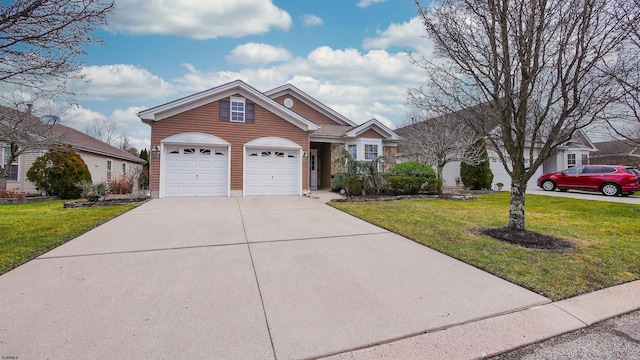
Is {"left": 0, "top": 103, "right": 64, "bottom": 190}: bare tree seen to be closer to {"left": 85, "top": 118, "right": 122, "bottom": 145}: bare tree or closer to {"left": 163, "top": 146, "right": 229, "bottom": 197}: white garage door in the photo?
{"left": 163, "top": 146, "right": 229, "bottom": 197}: white garage door

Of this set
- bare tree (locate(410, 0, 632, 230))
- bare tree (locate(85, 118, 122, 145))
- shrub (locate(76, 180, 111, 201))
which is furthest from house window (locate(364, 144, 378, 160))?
bare tree (locate(85, 118, 122, 145))

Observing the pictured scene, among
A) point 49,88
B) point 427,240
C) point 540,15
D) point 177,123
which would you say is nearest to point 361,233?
point 427,240

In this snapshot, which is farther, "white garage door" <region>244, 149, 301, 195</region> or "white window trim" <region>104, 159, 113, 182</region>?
"white window trim" <region>104, 159, 113, 182</region>

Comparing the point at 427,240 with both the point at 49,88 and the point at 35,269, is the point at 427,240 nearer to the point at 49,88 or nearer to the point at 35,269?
the point at 35,269

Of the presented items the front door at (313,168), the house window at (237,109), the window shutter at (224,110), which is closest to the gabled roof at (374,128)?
the front door at (313,168)

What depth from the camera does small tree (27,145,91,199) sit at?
1314 centimetres

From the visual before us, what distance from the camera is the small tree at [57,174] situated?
1314cm

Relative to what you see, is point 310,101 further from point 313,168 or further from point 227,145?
point 227,145

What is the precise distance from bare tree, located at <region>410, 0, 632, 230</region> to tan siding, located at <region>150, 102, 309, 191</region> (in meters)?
8.57

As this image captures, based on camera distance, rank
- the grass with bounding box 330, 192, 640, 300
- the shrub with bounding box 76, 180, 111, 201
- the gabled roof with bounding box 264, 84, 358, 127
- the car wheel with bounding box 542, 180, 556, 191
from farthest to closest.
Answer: the gabled roof with bounding box 264, 84, 358, 127, the car wheel with bounding box 542, 180, 556, 191, the shrub with bounding box 76, 180, 111, 201, the grass with bounding box 330, 192, 640, 300

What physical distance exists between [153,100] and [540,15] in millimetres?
23074

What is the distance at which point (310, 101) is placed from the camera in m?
18.6

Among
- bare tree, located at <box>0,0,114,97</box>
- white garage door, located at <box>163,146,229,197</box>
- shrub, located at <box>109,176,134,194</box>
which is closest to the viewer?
bare tree, located at <box>0,0,114,97</box>

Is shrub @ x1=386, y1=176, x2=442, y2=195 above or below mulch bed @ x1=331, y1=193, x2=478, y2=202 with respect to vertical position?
above
